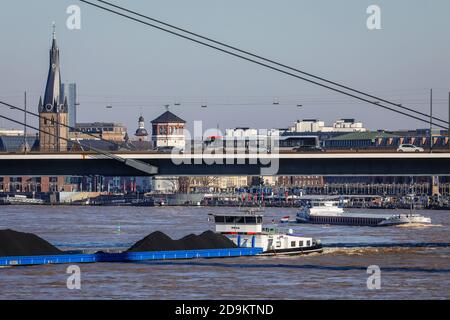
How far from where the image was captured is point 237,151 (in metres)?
100

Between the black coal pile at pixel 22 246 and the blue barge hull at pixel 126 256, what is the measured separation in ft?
5.30

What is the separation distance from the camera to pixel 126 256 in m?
79.4

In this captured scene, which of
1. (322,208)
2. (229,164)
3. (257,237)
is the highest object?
(229,164)

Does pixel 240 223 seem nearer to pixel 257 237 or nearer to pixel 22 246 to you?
pixel 257 237

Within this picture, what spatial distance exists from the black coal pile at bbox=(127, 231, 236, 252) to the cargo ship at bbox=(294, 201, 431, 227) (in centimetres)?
5810

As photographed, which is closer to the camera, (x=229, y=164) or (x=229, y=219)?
(x=229, y=219)

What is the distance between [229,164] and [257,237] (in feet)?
31.8

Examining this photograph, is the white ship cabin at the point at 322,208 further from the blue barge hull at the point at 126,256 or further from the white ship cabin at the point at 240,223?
the blue barge hull at the point at 126,256

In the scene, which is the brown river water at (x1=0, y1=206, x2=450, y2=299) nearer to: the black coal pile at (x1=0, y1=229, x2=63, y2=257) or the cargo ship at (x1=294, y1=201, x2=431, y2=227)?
the black coal pile at (x1=0, y1=229, x2=63, y2=257)

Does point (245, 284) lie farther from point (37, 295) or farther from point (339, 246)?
point (339, 246)

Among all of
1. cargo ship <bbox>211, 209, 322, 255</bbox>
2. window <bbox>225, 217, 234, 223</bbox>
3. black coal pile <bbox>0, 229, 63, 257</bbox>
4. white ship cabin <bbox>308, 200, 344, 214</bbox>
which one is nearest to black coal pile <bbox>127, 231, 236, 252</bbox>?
cargo ship <bbox>211, 209, 322, 255</bbox>

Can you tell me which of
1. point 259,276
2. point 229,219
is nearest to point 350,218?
point 229,219
